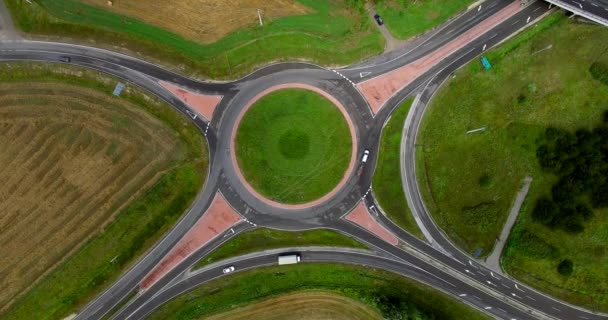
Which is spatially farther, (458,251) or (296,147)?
(296,147)

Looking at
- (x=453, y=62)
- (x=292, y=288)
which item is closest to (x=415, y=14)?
(x=453, y=62)

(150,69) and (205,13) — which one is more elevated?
(205,13)

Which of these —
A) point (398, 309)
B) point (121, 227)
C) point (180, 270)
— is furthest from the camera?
point (180, 270)

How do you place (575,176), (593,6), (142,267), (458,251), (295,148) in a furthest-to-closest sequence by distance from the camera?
(295,148) → (142,267) → (458,251) → (593,6) → (575,176)

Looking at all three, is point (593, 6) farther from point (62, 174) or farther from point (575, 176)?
point (62, 174)

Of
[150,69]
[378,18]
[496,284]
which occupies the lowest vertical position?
[496,284]

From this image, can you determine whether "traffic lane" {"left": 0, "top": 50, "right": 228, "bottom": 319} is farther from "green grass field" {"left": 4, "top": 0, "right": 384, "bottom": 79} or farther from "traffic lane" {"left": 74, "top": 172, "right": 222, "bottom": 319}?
"green grass field" {"left": 4, "top": 0, "right": 384, "bottom": 79}

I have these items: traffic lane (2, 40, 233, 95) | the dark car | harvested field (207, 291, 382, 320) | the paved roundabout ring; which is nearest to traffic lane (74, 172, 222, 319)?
the paved roundabout ring
